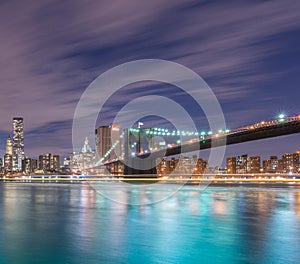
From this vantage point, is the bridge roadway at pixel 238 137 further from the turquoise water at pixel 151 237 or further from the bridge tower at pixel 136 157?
the turquoise water at pixel 151 237

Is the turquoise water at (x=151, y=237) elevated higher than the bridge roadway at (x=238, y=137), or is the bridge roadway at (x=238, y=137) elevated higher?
the bridge roadway at (x=238, y=137)

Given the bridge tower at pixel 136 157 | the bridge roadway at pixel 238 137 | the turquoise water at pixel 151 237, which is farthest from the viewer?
the bridge tower at pixel 136 157

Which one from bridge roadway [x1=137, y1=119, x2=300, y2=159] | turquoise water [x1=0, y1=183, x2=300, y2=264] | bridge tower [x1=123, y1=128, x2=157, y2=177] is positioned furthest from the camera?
bridge tower [x1=123, y1=128, x2=157, y2=177]

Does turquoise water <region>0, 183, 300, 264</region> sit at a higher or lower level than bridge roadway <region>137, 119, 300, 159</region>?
lower

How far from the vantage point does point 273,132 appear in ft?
204

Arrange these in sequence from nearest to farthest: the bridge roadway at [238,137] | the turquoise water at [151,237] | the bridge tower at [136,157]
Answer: the turquoise water at [151,237], the bridge roadway at [238,137], the bridge tower at [136,157]

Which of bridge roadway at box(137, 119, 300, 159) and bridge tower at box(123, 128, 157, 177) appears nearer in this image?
bridge roadway at box(137, 119, 300, 159)

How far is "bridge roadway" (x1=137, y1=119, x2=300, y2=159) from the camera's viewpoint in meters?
60.1

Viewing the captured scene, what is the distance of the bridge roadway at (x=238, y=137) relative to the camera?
60094mm

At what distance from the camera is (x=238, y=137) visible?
6662 cm

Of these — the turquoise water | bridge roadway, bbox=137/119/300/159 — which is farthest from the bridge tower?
the turquoise water

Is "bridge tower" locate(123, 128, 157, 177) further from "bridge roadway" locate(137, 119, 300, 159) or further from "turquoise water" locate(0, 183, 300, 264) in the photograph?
"turquoise water" locate(0, 183, 300, 264)

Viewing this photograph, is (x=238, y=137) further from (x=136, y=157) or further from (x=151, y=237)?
(x=151, y=237)

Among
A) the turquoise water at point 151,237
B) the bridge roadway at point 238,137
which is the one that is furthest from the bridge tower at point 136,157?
the turquoise water at point 151,237
